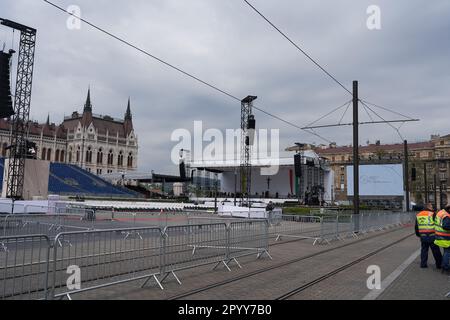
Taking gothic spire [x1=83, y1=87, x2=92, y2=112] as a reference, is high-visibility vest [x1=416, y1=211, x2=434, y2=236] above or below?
below

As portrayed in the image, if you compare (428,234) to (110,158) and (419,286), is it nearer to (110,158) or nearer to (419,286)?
(419,286)

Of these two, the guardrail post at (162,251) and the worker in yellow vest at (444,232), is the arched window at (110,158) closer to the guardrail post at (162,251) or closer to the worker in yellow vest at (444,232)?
the guardrail post at (162,251)

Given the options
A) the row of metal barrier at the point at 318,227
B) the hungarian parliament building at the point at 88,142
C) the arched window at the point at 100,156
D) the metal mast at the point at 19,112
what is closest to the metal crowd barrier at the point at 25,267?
the row of metal barrier at the point at 318,227

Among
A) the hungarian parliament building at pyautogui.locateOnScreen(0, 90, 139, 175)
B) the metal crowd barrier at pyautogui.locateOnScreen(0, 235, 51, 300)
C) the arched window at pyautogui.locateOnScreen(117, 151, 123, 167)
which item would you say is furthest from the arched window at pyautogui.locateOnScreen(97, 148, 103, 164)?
the metal crowd barrier at pyautogui.locateOnScreen(0, 235, 51, 300)

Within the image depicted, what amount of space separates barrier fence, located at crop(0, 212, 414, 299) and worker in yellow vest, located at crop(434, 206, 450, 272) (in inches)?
180

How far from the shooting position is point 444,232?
9234mm

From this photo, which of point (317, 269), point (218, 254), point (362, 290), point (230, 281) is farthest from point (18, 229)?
point (362, 290)

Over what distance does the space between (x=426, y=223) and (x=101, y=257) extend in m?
8.08

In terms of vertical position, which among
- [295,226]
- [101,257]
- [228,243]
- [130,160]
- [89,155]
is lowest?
[295,226]

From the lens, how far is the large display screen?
5494 centimetres

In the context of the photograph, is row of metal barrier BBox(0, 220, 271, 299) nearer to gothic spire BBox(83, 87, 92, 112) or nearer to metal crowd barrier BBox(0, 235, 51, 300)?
metal crowd barrier BBox(0, 235, 51, 300)

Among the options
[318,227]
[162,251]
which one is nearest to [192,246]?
[162,251]
